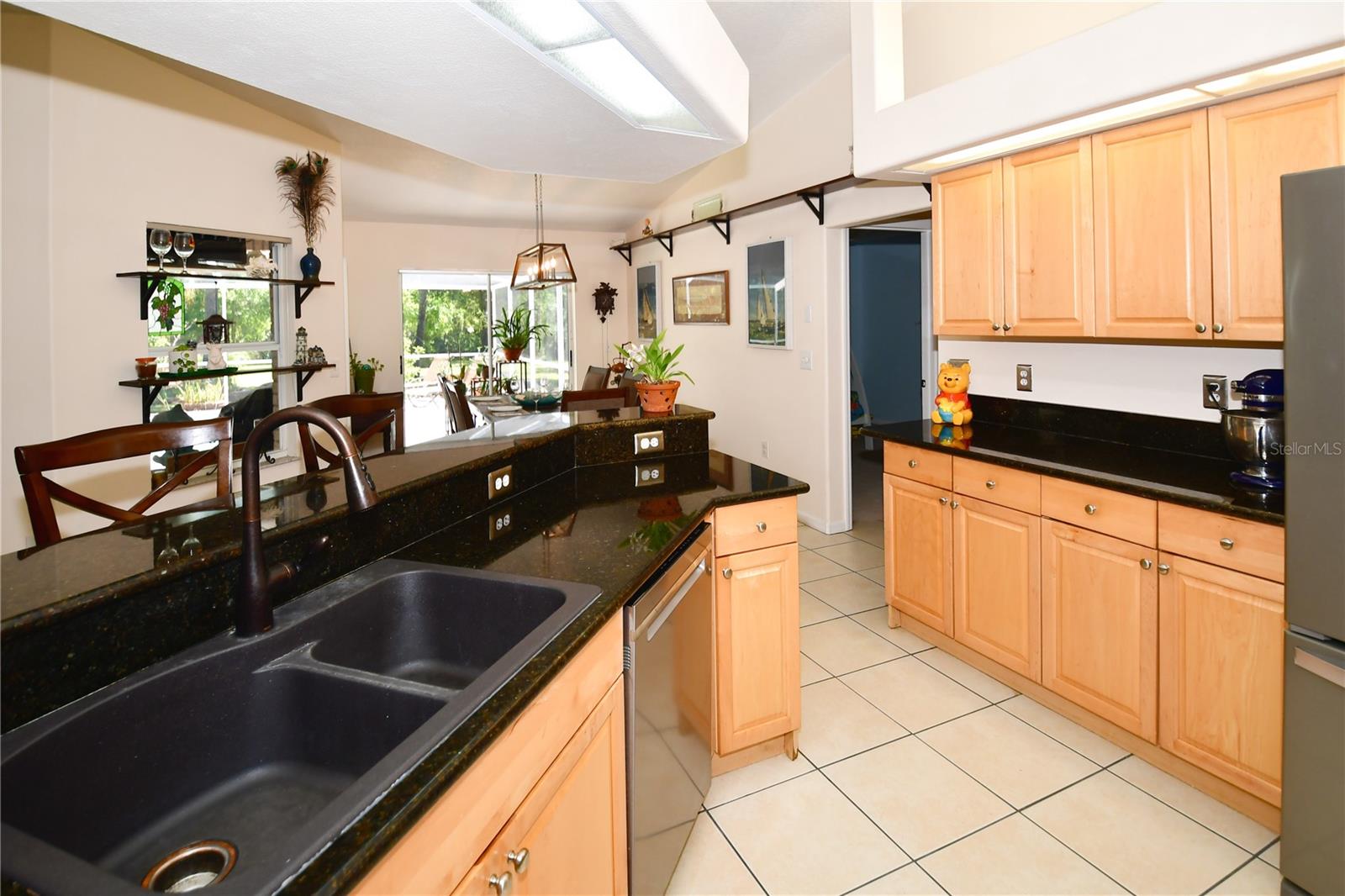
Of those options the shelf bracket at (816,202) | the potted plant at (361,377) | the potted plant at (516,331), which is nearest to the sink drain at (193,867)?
the shelf bracket at (816,202)

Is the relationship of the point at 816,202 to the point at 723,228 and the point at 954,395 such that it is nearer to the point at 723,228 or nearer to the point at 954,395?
the point at 723,228

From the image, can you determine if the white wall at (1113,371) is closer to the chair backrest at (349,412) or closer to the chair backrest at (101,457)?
the chair backrest at (349,412)

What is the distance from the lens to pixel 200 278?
387 cm

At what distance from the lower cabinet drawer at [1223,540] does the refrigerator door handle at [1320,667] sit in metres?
0.27

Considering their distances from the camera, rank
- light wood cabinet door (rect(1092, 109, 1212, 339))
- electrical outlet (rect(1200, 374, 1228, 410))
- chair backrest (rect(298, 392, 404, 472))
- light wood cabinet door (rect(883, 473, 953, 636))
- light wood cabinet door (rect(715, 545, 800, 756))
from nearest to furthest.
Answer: light wood cabinet door (rect(715, 545, 800, 756)) → light wood cabinet door (rect(1092, 109, 1212, 339)) → electrical outlet (rect(1200, 374, 1228, 410)) → chair backrest (rect(298, 392, 404, 472)) → light wood cabinet door (rect(883, 473, 953, 636))

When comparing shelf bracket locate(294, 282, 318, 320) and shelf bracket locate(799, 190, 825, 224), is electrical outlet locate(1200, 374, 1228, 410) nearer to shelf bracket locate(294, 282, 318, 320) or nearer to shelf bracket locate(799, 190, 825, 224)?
shelf bracket locate(799, 190, 825, 224)

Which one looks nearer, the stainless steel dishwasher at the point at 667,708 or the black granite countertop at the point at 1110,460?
the stainless steel dishwasher at the point at 667,708

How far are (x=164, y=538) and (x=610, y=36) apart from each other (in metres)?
1.35

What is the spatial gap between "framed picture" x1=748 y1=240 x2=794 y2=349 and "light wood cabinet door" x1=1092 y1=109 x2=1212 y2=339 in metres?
2.65

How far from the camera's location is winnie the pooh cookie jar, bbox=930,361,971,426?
3439 millimetres

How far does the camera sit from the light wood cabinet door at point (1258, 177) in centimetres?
201

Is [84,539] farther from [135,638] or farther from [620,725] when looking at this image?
[620,725]

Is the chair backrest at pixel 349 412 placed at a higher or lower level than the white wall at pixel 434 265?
lower

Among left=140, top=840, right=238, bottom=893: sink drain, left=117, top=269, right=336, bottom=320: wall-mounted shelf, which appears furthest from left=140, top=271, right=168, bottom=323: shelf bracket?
left=140, top=840, right=238, bottom=893: sink drain
